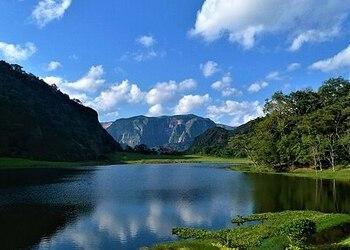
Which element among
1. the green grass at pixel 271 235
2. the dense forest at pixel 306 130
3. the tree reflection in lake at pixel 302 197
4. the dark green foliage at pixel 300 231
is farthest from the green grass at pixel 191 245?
the dense forest at pixel 306 130

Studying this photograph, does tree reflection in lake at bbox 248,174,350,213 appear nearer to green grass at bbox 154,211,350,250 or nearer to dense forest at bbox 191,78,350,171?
green grass at bbox 154,211,350,250

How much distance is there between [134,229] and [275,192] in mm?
48354

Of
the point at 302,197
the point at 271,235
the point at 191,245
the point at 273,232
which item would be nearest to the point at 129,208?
the point at 191,245

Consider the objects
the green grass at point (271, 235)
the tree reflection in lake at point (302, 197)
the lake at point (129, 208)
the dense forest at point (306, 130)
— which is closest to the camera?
the green grass at point (271, 235)

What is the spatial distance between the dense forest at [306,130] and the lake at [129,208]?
136ft

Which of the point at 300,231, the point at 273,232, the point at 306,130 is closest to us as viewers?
the point at 300,231

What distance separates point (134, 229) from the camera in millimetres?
60656

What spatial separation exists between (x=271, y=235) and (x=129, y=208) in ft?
109

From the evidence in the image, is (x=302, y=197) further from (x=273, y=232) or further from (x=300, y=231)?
(x=300, y=231)

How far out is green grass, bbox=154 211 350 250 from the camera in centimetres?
4484

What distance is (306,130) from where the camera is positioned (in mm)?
166375

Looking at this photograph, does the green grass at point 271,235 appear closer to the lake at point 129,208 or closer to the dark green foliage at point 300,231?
the dark green foliage at point 300,231

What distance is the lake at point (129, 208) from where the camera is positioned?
55.5m

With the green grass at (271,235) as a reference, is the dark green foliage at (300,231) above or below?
above
